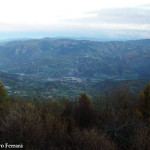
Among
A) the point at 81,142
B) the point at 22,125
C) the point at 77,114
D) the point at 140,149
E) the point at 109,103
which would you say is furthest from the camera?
the point at 109,103

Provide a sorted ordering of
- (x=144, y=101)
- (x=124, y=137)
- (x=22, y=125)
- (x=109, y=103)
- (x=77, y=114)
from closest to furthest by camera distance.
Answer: (x=22, y=125) → (x=124, y=137) → (x=77, y=114) → (x=144, y=101) → (x=109, y=103)

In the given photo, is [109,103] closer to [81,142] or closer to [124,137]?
[124,137]

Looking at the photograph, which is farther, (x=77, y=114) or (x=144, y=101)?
(x=144, y=101)

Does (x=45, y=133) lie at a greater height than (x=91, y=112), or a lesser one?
greater

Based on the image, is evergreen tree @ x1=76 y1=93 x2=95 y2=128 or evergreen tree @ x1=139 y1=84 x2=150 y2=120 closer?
evergreen tree @ x1=76 y1=93 x2=95 y2=128

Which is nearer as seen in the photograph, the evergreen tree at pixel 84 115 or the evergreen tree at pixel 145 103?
the evergreen tree at pixel 84 115

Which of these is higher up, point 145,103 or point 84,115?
point 84,115

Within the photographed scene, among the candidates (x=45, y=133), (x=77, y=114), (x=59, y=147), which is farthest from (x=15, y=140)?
(x=77, y=114)

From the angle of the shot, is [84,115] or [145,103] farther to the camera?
[145,103]

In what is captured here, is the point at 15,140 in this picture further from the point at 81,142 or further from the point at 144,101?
the point at 144,101

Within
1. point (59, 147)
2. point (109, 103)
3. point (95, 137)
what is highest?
point (95, 137)

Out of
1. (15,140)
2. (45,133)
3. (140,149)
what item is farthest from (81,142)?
(15,140)
